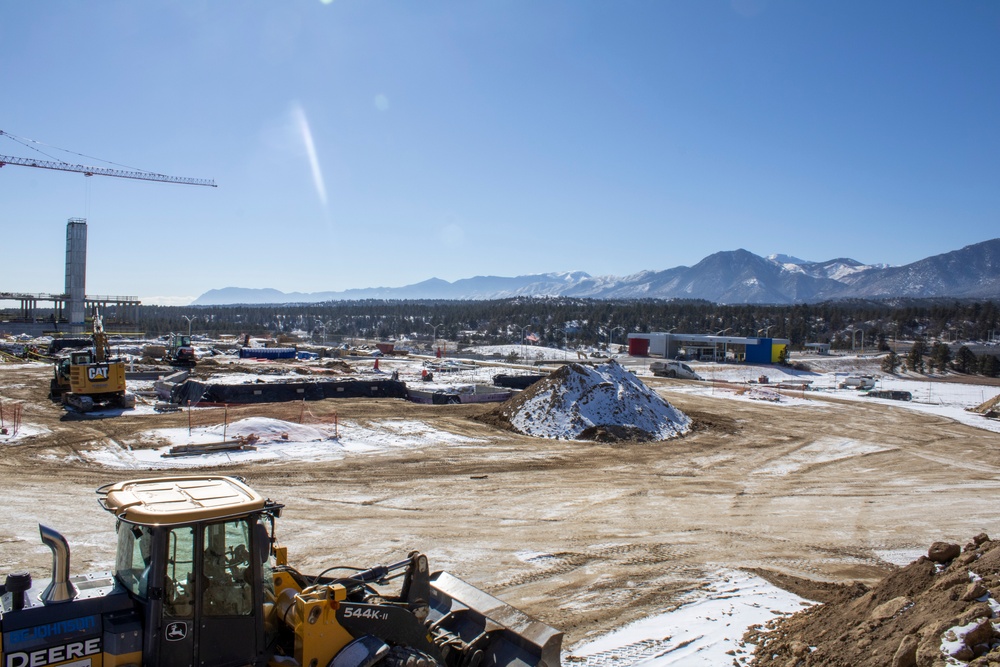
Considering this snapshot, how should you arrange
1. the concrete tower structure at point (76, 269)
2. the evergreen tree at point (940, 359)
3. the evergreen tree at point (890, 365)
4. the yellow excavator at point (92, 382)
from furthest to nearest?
the concrete tower structure at point (76, 269) → the evergreen tree at point (940, 359) → the evergreen tree at point (890, 365) → the yellow excavator at point (92, 382)

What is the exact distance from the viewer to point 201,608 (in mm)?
4609

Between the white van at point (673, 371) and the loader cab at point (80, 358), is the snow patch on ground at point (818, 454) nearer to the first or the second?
the loader cab at point (80, 358)

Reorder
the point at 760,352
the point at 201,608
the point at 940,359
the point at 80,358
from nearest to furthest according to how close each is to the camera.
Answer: the point at 201,608, the point at 80,358, the point at 940,359, the point at 760,352

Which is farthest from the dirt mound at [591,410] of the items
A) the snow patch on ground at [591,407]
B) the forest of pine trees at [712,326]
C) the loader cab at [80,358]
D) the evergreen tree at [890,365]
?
the forest of pine trees at [712,326]

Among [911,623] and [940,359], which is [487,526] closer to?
[911,623]

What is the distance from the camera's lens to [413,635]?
5.53 metres

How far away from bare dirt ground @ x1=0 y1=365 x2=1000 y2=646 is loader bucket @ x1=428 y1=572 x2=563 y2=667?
2.53m

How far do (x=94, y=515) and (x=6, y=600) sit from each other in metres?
10.2

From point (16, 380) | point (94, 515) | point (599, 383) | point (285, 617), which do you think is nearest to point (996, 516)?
point (599, 383)

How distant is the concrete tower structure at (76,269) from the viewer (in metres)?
94.4

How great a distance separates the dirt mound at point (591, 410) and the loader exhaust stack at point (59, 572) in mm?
20792

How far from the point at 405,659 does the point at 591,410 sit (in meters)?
21.0

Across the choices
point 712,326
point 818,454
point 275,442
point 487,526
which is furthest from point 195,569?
point 712,326

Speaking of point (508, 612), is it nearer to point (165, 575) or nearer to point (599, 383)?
point (165, 575)
